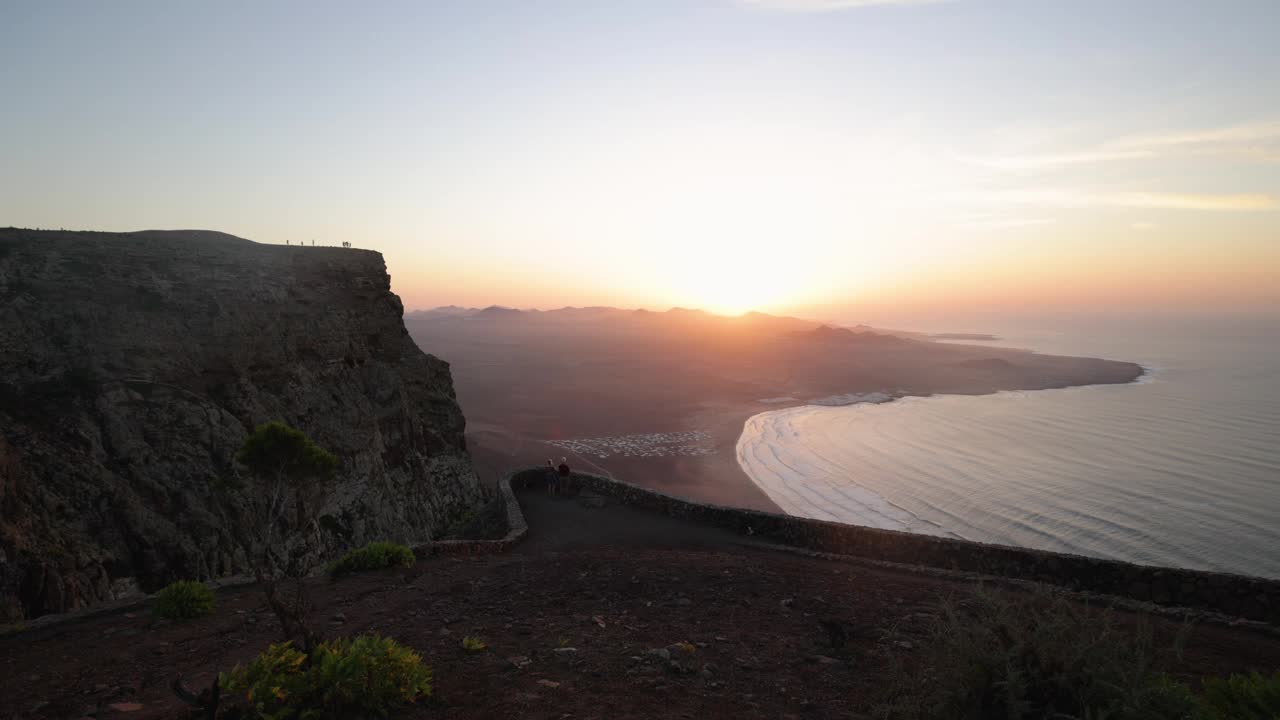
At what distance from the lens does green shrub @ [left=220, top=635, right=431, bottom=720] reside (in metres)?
5.11

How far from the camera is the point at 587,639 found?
24.8 feet

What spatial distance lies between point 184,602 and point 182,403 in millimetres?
9686

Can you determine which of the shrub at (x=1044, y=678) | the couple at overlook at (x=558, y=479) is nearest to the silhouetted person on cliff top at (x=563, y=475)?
the couple at overlook at (x=558, y=479)

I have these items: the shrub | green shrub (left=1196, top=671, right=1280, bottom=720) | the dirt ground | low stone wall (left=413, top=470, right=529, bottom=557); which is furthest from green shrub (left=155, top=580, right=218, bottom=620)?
green shrub (left=1196, top=671, right=1280, bottom=720)

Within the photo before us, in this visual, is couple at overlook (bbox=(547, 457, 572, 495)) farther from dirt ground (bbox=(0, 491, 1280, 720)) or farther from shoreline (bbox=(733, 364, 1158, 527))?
shoreline (bbox=(733, 364, 1158, 527))

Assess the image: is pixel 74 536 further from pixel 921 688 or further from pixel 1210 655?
pixel 1210 655

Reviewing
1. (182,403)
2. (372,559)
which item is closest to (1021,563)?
(372,559)

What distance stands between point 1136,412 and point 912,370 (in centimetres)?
3151

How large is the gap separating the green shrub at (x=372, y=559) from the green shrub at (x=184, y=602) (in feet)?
7.39

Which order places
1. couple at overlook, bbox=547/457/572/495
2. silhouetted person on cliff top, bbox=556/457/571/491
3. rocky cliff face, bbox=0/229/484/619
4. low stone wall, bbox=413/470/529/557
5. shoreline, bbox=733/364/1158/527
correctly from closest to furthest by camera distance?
rocky cliff face, bbox=0/229/484/619 < low stone wall, bbox=413/470/529/557 < silhouetted person on cliff top, bbox=556/457/571/491 < couple at overlook, bbox=547/457/572/495 < shoreline, bbox=733/364/1158/527

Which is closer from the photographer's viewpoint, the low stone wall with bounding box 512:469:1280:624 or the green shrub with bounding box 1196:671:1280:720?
the green shrub with bounding box 1196:671:1280:720

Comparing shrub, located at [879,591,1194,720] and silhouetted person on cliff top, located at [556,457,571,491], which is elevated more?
shrub, located at [879,591,1194,720]

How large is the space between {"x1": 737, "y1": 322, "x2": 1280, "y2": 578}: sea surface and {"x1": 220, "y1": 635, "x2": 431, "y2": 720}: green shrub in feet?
70.4

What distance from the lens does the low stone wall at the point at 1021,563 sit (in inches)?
343
